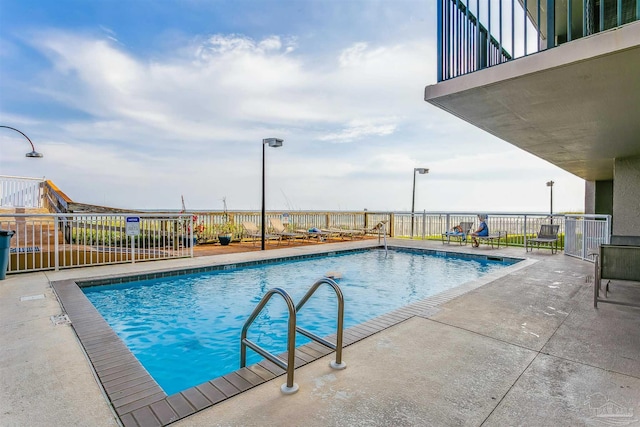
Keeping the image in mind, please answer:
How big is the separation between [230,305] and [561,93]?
4861 mm

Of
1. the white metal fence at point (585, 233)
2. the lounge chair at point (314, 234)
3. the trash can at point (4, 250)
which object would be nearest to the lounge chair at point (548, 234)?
the white metal fence at point (585, 233)

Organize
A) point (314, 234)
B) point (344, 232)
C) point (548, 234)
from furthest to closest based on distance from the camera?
point (344, 232) → point (314, 234) → point (548, 234)

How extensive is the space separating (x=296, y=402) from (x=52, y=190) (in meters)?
11.6

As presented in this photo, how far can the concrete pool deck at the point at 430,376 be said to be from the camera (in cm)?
186

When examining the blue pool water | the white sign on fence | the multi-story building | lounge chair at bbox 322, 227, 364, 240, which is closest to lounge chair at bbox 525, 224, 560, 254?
A: the blue pool water

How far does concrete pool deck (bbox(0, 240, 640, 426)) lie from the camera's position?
Answer: 6.12 ft

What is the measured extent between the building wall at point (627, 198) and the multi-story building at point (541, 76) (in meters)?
1.87

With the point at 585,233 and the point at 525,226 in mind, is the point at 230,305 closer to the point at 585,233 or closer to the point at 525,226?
the point at 585,233

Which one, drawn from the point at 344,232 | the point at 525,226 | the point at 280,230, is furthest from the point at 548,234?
the point at 280,230

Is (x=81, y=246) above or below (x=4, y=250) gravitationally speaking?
below

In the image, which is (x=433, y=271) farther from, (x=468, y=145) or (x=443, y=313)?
(x=468, y=145)

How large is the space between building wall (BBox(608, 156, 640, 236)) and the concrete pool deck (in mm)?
4304

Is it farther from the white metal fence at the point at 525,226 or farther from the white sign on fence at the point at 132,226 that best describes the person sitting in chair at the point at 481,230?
the white sign on fence at the point at 132,226

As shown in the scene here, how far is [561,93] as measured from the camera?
309cm
